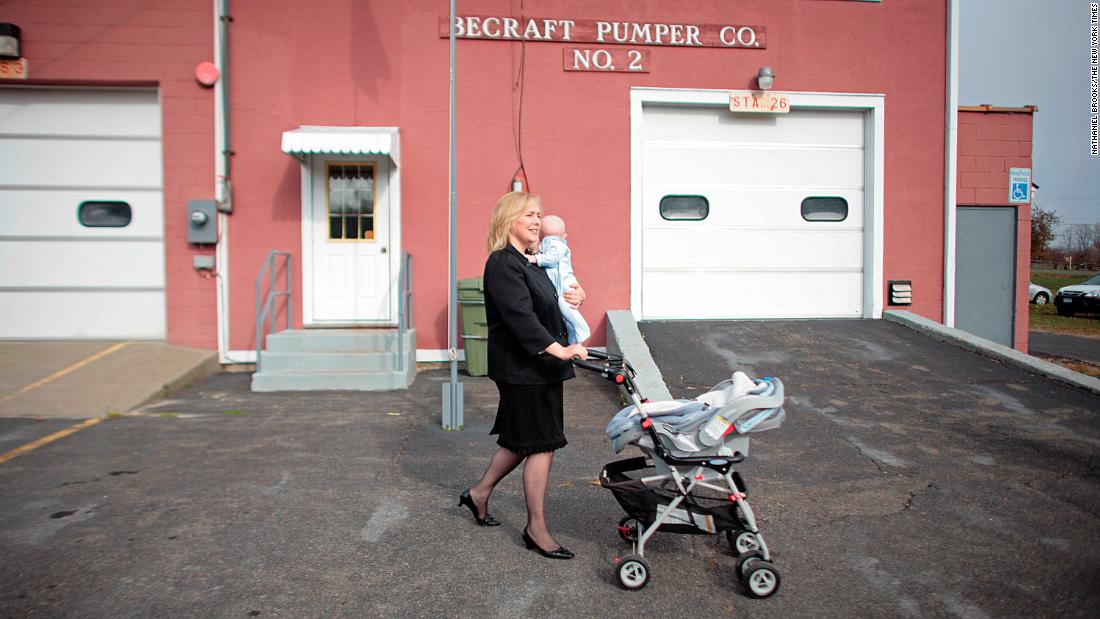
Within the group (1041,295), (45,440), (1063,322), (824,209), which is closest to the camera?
(45,440)

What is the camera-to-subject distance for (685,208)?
31.5 ft

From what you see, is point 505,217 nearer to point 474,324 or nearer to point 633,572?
point 633,572

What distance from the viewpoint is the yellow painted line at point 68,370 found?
23.4ft

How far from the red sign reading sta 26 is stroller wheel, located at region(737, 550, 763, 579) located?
7.24m

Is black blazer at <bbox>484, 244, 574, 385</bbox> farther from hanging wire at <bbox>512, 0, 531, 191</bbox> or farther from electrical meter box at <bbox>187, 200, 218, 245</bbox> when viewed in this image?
electrical meter box at <bbox>187, 200, 218, 245</bbox>

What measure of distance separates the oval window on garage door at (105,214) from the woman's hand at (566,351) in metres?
7.63

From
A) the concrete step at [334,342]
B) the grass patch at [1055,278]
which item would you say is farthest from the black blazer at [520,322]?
the grass patch at [1055,278]

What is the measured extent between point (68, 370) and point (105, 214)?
221 cm

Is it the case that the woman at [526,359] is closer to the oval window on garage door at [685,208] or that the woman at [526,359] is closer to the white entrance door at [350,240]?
the white entrance door at [350,240]

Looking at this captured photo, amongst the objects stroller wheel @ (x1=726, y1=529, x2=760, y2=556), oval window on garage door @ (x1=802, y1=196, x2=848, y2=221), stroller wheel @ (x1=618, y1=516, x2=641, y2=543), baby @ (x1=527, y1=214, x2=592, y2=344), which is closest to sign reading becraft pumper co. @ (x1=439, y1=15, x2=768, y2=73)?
oval window on garage door @ (x1=802, y1=196, x2=848, y2=221)

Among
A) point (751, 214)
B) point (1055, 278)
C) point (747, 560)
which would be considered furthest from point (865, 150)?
point (1055, 278)

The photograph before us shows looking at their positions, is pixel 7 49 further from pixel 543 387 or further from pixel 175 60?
pixel 543 387

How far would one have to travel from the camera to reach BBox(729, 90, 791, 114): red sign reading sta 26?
9.43 metres

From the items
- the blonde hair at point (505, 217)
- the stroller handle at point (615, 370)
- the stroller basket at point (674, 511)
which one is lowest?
the stroller basket at point (674, 511)
